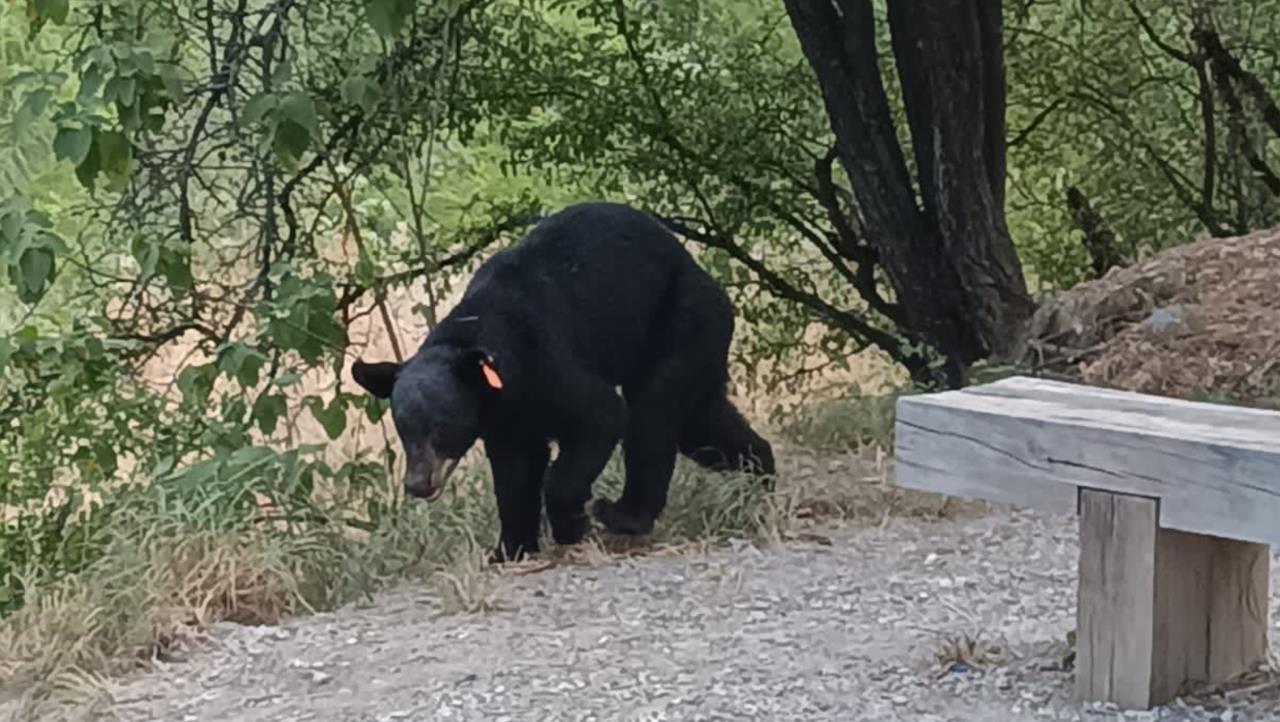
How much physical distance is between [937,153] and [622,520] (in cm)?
294

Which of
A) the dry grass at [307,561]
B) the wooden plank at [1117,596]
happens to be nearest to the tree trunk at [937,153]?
the dry grass at [307,561]

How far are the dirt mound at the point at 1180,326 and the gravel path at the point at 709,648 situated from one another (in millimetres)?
1242

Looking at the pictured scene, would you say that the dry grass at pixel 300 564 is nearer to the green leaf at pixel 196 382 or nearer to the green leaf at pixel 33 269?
the green leaf at pixel 196 382

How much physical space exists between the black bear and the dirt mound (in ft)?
5.27

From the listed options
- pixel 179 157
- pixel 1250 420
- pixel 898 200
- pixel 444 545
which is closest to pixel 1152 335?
pixel 898 200

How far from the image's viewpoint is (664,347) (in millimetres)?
6629

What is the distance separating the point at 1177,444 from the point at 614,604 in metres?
2.21

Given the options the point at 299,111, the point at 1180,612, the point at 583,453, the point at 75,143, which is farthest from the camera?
the point at 583,453

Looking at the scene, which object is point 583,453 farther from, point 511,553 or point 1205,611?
point 1205,611

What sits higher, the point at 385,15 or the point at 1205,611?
the point at 385,15

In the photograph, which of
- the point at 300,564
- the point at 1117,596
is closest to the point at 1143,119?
the point at 300,564

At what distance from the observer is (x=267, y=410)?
6.73 m

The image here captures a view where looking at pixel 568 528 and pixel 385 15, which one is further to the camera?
pixel 568 528

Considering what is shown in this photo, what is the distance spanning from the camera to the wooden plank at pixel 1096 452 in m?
3.57
